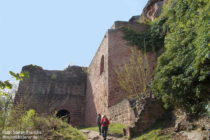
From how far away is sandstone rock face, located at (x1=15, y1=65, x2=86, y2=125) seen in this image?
736 inches

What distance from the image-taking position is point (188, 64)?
6.41 meters

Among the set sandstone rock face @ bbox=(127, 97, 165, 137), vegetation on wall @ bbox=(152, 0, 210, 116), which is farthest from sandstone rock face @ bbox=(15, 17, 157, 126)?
vegetation on wall @ bbox=(152, 0, 210, 116)

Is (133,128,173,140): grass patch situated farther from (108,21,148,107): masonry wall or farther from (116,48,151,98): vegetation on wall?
(108,21,148,107): masonry wall

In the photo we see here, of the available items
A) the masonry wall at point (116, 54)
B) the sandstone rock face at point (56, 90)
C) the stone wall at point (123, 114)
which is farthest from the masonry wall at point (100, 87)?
the sandstone rock face at point (56, 90)

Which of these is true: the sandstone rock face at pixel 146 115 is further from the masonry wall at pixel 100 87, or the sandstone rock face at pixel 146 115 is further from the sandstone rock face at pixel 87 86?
the masonry wall at pixel 100 87

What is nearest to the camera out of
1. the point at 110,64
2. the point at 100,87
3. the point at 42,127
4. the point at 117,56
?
the point at 42,127

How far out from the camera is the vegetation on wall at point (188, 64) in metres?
5.74

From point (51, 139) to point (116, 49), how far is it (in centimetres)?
922

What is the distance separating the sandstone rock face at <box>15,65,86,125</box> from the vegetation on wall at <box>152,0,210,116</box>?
12884mm

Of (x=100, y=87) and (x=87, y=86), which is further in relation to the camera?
(x=87, y=86)

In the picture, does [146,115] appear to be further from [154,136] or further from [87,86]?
[87,86]

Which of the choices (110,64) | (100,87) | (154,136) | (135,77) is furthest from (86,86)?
(154,136)

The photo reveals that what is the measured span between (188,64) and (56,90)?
15137 millimetres

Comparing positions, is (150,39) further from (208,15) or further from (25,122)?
(25,122)
